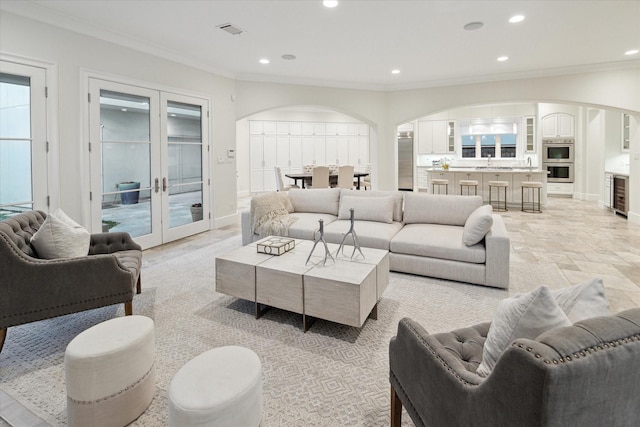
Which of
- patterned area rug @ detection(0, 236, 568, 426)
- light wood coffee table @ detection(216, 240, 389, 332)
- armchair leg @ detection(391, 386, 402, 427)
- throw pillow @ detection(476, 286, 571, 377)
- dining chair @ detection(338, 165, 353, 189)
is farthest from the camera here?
dining chair @ detection(338, 165, 353, 189)

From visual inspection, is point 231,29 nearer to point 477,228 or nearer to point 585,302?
point 477,228

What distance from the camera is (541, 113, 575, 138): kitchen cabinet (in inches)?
397

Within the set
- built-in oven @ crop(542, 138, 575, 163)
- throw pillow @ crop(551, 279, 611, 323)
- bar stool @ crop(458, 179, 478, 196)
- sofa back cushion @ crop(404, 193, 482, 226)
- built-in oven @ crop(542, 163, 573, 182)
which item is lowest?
throw pillow @ crop(551, 279, 611, 323)

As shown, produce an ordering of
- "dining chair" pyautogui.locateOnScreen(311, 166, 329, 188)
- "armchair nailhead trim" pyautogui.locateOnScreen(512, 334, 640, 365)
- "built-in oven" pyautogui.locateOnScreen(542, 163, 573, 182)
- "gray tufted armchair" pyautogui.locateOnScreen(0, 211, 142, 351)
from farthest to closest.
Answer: "built-in oven" pyautogui.locateOnScreen(542, 163, 573, 182)
"dining chair" pyautogui.locateOnScreen(311, 166, 329, 188)
"gray tufted armchair" pyautogui.locateOnScreen(0, 211, 142, 351)
"armchair nailhead trim" pyautogui.locateOnScreen(512, 334, 640, 365)

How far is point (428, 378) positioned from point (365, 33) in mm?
4531

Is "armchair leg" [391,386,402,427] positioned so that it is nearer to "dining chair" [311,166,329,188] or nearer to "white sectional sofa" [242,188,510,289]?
"white sectional sofa" [242,188,510,289]

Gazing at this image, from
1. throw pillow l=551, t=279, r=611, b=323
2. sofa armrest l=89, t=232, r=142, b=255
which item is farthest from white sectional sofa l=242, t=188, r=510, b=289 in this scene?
throw pillow l=551, t=279, r=611, b=323

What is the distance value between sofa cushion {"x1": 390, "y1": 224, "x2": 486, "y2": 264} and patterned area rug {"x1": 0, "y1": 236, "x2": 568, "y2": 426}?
28 centimetres

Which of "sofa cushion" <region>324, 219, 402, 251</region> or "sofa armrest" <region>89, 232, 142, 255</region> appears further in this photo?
"sofa cushion" <region>324, 219, 402, 251</region>

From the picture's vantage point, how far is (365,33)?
15.5 feet

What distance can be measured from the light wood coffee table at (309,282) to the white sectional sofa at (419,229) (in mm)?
867

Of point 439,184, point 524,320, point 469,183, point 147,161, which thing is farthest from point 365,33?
point 439,184

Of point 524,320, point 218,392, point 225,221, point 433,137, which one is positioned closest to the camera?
point 524,320

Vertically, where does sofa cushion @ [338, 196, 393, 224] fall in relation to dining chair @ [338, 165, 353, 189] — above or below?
below
